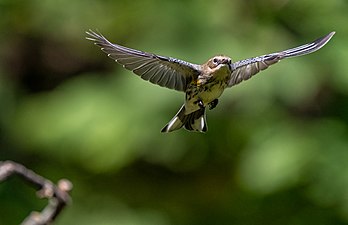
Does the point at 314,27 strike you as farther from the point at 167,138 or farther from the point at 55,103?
the point at 55,103

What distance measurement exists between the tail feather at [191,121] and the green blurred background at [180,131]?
1.11 m

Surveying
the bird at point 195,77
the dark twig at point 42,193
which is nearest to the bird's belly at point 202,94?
the bird at point 195,77

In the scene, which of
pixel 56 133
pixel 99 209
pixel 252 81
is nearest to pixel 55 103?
pixel 56 133

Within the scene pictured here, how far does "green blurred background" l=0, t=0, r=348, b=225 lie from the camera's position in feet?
7.58

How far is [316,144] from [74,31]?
0.95 m

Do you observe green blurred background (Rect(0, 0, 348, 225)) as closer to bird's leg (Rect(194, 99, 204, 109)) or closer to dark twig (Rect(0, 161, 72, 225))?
bird's leg (Rect(194, 99, 204, 109))

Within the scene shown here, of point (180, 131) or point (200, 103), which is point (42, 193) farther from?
point (180, 131)

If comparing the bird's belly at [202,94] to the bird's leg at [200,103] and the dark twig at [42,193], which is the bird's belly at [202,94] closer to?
the bird's leg at [200,103]

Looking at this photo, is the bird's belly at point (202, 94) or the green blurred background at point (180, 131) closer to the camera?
the bird's belly at point (202, 94)

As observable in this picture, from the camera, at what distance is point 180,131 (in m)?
2.51

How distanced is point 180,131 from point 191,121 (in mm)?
1407

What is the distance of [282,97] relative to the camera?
231 cm

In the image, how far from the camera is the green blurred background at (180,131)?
2311 millimetres

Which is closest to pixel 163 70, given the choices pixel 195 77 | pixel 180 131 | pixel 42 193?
pixel 195 77
